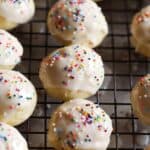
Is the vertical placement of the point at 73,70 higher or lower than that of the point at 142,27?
lower

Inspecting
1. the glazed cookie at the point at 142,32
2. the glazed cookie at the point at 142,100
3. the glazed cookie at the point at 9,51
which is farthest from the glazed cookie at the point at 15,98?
the glazed cookie at the point at 142,32

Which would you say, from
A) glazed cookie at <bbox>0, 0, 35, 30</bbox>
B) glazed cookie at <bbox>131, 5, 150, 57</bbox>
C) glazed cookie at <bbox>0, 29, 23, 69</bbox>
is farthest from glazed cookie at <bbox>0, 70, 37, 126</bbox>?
glazed cookie at <bbox>131, 5, 150, 57</bbox>

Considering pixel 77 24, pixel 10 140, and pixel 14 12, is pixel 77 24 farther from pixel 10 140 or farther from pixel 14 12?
pixel 10 140

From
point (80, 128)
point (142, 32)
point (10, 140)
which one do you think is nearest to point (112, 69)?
point (142, 32)

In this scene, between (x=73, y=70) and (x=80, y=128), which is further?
(x=73, y=70)

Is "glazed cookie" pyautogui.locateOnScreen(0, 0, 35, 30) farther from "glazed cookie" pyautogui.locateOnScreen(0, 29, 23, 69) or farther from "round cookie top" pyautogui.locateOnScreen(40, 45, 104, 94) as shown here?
"round cookie top" pyautogui.locateOnScreen(40, 45, 104, 94)

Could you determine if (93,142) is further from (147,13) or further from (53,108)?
(147,13)
